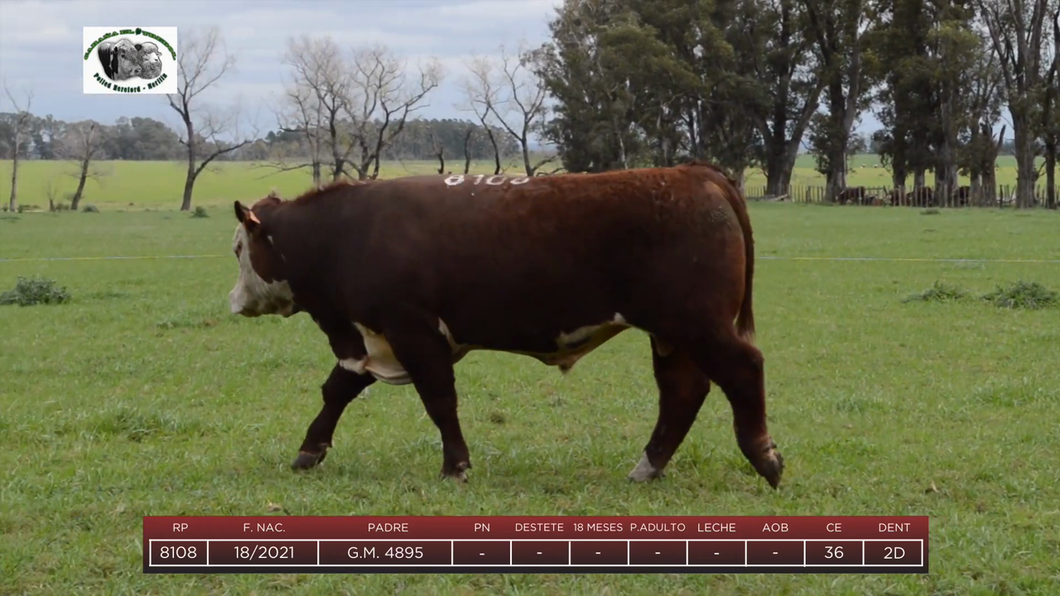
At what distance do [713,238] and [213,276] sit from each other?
15.5 m

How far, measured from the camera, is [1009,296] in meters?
14.3

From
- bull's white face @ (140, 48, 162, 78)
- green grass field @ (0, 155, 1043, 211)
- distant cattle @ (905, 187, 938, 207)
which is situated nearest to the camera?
bull's white face @ (140, 48, 162, 78)

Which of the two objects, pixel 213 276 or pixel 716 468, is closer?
pixel 716 468

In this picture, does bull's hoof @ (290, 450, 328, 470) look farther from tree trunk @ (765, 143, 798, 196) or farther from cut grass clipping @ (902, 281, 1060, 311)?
tree trunk @ (765, 143, 798, 196)

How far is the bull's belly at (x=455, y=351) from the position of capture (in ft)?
20.6

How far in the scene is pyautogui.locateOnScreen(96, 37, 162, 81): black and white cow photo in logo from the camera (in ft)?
92.0

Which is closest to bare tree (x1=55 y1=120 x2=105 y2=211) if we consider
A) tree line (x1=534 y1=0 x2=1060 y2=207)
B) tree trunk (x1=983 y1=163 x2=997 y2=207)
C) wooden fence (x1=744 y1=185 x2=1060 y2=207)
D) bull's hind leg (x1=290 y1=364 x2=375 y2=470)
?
tree line (x1=534 y1=0 x2=1060 y2=207)

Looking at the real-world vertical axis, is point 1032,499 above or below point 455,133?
below

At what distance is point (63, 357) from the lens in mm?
11508

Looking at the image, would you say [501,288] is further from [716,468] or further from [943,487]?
[943,487]

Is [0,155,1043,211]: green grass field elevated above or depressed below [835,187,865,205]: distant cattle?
above

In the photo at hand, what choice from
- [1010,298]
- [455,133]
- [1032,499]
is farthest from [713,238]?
[455,133]

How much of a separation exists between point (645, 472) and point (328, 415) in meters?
1.91

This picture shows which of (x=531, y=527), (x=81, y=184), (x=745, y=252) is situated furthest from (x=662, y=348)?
(x=81, y=184)
